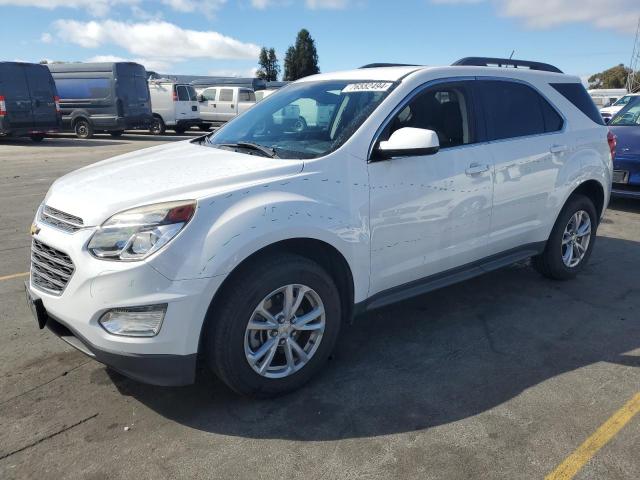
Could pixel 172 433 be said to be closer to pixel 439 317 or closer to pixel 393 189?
pixel 393 189

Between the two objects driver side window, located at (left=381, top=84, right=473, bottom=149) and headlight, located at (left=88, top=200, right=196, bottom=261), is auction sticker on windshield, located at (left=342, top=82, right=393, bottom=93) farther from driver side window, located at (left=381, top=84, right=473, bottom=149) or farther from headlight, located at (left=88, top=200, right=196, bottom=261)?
headlight, located at (left=88, top=200, right=196, bottom=261)

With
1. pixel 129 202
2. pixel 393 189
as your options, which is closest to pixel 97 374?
pixel 129 202

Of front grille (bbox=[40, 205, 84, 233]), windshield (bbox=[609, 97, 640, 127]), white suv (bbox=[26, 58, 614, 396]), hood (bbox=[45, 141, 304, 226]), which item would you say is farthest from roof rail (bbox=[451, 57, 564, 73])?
windshield (bbox=[609, 97, 640, 127])

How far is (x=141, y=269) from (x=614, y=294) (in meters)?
4.14

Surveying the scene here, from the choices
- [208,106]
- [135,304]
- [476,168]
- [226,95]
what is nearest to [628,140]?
[476,168]

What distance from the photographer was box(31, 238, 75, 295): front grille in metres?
2.78

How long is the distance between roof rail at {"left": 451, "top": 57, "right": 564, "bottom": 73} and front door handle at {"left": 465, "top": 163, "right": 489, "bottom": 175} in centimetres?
103

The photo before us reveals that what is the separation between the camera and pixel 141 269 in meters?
2.57

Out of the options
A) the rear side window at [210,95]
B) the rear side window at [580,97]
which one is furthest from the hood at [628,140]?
the rear side window at [210,95]

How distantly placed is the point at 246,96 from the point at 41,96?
31.7 feet

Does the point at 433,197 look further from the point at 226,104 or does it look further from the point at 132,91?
the point at 226,104

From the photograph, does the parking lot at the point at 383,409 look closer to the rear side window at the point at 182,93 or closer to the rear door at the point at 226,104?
the rear side window at the point at 182,93

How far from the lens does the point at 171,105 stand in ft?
73.8

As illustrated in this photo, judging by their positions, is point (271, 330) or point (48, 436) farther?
point (271, 330)
